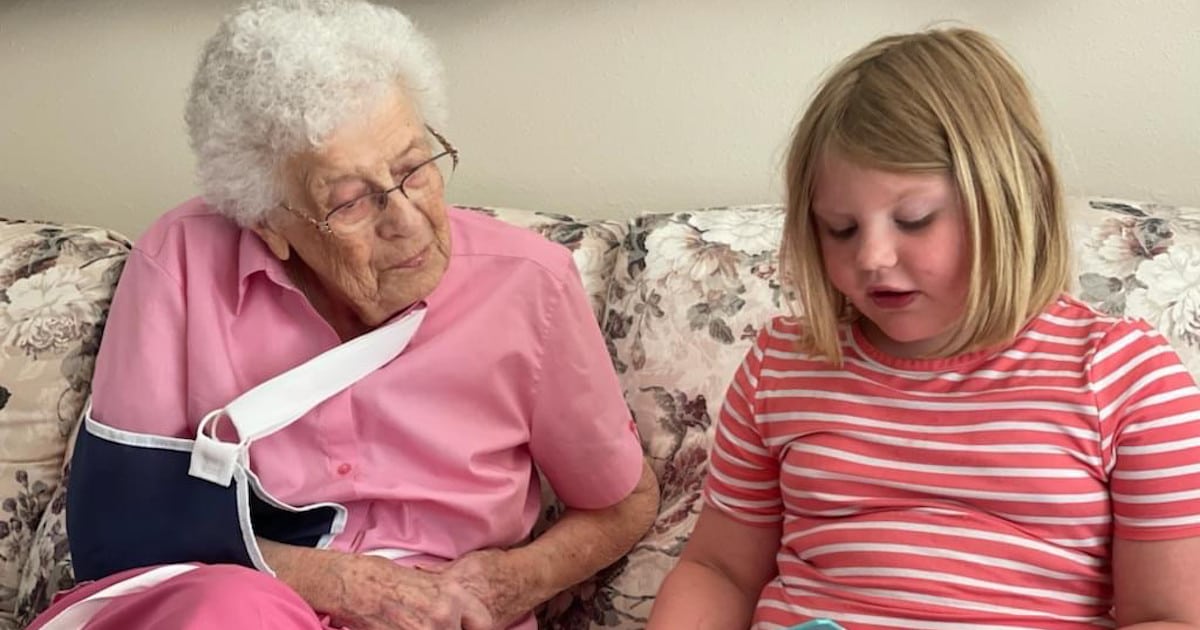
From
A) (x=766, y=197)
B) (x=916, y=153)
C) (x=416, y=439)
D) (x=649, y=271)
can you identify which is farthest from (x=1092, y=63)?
(x=416, y=439)

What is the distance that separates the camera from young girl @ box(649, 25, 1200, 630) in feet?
3.28

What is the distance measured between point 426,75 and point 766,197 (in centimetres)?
62

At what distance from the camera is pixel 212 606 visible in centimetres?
112

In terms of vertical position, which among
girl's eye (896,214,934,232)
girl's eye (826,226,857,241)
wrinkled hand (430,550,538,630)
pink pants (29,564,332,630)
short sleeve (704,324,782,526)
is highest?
girl's eye (896,214,934,232)

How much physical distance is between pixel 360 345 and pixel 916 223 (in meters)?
0.66

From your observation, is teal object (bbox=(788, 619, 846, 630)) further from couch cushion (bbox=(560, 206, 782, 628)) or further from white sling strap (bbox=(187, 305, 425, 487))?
white sling strap (bbox=(187, 305, 425, 487))

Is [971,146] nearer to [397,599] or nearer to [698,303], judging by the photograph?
[698,303]

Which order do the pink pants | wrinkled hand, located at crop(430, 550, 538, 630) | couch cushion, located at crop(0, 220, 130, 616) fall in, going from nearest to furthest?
the pink pants
wrinkled hand, located at crop(430, 550, 538, 630)
couch cushion, located at crop(0, 220, 130, 616)

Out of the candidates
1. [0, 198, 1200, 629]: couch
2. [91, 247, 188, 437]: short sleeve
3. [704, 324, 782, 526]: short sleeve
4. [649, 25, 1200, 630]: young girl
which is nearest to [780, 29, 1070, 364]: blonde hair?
[649, 25, 1200, 630]: young girl

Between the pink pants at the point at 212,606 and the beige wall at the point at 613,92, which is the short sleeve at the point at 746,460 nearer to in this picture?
the pink pants at the point at 212,606

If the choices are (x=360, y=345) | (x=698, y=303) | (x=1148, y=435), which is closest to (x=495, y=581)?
(x=360, y=345)

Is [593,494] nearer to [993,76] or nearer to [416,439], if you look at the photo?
[416,439]

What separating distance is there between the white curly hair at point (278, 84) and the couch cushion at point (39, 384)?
0.50 m

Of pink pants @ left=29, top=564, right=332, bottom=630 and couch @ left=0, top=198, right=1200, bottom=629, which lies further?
couch @ left=0, top=198, right=1200, bottom=629
